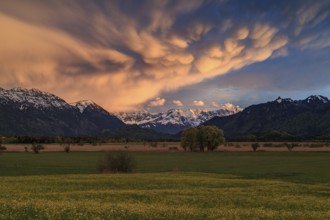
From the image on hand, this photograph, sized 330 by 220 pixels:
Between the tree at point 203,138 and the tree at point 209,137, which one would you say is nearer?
the tree at point 209,137

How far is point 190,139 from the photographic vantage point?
19338cm

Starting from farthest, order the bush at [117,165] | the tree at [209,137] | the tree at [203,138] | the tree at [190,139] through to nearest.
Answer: the tree at [190,139]
the tree at [203,138]
the tree at [209,137]
the bush at [117,165]

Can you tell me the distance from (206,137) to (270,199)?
512 feet

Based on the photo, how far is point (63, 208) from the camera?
26312mm

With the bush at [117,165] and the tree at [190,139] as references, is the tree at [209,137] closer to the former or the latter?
the tree at [190,139]

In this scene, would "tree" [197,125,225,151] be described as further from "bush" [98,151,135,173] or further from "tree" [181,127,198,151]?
"bush" [98,151,135,173]

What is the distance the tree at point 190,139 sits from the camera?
7546 inches

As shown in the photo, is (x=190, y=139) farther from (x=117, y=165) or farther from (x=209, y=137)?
(x=117, y=165)

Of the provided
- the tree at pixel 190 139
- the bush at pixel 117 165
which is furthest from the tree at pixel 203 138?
the bush at pixel 117 165

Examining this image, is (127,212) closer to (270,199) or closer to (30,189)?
(270,199)

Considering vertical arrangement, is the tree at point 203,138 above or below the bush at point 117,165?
above

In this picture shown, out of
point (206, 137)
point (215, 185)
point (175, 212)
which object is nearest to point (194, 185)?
point (215, 185)

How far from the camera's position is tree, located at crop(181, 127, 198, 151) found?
192 m

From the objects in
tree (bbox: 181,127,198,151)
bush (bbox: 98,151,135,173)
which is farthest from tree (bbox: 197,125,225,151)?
bush (bbox: 98,151,135,173)
